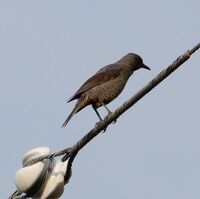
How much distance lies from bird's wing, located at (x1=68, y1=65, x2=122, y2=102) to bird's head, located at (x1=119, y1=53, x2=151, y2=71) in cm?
57

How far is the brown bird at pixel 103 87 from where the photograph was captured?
11.5m

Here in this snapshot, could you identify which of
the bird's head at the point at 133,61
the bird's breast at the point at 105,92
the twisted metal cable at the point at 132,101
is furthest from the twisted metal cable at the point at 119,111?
the bird's head at the point at 133,61

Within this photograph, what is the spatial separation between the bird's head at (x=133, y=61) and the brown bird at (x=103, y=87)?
0.79 ft

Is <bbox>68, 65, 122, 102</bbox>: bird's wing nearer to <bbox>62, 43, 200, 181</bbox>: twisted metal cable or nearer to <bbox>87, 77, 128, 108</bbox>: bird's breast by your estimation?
→ <bbox>87, 77, 128, 108</bbox>: bird's breast

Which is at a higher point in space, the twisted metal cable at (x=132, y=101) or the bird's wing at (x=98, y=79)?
the bird's wing at (x=98, y=79)

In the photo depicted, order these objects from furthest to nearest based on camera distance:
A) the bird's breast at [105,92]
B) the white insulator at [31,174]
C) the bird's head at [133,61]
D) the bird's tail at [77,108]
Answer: the bird's head at [133,61] < the bird's breast at [105,92] < the bird's tail at [77,108] < the white insulator at [31,174]

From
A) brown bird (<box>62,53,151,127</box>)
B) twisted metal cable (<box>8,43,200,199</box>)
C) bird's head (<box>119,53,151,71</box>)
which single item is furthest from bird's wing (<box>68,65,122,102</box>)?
twisted metal cable (<box>8,43,200,199</box>)

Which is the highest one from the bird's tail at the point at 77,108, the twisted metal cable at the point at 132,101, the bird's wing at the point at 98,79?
the bird's wing at the point at 98,79

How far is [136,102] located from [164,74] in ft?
1.29


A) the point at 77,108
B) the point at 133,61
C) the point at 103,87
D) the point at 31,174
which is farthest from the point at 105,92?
the point at 31,174

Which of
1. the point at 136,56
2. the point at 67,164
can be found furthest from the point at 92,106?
the point at 67,164

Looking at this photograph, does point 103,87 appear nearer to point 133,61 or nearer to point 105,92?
point 105,92

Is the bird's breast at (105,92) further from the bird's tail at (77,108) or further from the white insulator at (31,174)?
the white insulator at (31,174)

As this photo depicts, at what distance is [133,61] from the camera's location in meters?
13.3
